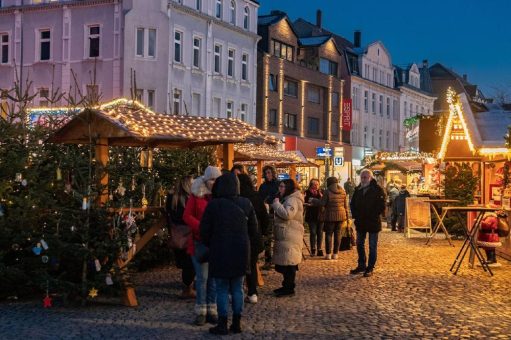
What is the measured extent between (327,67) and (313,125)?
535cm

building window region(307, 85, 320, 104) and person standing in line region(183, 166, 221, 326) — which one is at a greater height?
building window region(307, 85, 320, 104)

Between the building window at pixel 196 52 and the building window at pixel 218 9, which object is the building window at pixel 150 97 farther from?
the building window at pixel 218 9

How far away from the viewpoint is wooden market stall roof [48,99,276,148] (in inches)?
419

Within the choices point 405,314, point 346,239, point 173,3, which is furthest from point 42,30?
point 405,314

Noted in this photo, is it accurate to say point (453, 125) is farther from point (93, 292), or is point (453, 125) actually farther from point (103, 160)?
point (93, 292)

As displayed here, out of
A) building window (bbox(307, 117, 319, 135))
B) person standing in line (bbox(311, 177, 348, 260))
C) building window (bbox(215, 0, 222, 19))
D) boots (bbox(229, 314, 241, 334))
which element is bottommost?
boots (bbox(229, 314, 241, 334))

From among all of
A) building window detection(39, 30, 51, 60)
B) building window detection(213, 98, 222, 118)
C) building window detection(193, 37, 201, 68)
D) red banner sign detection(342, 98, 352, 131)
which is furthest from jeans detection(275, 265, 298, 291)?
red banner sign detection(342, 98, 352, 131)

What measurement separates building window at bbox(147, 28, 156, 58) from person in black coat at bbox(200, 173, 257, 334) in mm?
32445

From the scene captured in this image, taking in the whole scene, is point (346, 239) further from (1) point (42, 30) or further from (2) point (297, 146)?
(2) point (297, 146)

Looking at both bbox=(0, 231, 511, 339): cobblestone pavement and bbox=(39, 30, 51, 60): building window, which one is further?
bbox=(39, 30, 51, 60): building window

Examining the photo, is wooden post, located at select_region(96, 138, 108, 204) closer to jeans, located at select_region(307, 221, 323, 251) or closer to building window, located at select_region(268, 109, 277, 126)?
jeans, located at select_region(307, 221, 323, 251)

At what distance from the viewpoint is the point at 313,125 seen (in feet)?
193

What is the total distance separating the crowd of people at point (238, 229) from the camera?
8.65 m

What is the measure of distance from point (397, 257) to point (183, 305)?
808 centimetres
